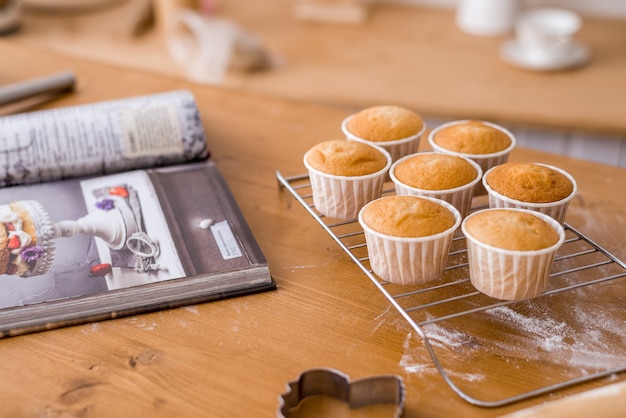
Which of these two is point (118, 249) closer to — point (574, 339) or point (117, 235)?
point (117, 235)

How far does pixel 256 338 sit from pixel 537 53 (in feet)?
4.46

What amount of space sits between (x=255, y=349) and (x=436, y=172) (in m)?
0.32

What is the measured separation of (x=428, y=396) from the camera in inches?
29.6

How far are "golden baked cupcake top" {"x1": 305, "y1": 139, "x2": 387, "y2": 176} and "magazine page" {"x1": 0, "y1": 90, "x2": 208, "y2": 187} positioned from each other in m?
0.25

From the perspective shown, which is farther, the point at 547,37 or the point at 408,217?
the point at 547,37

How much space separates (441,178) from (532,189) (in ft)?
0.36

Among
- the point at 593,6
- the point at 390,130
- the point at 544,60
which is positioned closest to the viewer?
the point at 390,130

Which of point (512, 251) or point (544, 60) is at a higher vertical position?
point (512, 251)

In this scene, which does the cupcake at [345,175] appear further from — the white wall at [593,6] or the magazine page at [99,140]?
the white wall at [593,6]

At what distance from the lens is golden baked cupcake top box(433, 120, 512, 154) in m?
1.02

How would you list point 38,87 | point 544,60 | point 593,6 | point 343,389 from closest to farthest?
point 343,389, point 38,87, point 544,60, point 593,6

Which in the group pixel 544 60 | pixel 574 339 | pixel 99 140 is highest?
pixel 99 140

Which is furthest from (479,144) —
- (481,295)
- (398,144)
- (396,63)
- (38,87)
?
(396,63)

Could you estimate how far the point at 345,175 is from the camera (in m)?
0.96
